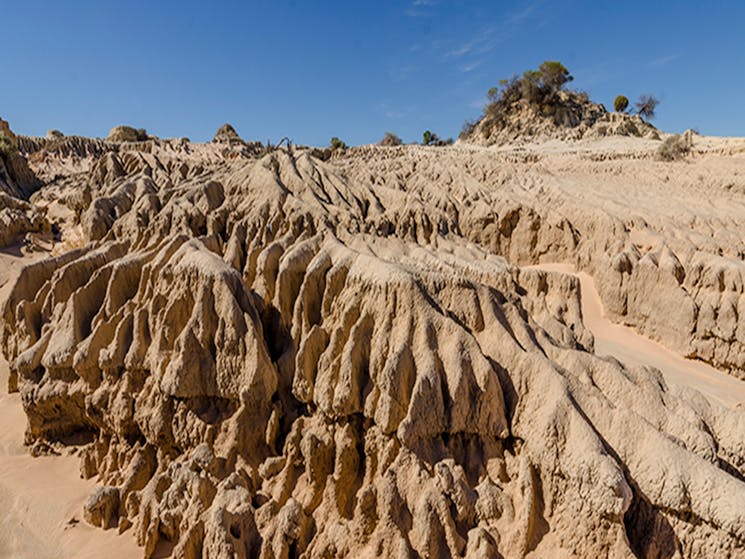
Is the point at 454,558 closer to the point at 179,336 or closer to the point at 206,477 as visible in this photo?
the point at 206,477

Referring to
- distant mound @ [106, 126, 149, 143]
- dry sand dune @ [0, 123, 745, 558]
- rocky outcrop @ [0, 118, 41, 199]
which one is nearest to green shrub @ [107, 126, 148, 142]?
distant mound @ [106, 126, 149, 143]

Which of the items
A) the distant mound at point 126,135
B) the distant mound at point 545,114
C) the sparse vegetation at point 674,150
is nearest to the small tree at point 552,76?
→ the distant mound at point 545,114

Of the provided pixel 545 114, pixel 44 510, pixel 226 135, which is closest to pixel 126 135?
pixel 226 135

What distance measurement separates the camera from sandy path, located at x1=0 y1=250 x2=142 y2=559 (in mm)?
7758

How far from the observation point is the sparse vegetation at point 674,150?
1241 inches

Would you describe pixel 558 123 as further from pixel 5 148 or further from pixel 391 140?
pixel 5 148

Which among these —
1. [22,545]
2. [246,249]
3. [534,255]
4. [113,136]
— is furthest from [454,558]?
[113,136]

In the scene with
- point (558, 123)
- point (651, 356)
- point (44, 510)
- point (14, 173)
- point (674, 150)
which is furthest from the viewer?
point (558, 123)

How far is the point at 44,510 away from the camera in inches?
339

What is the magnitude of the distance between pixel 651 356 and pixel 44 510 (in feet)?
58.0

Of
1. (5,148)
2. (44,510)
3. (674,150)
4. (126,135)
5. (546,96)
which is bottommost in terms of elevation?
(44,510)

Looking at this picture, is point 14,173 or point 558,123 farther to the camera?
point 558,123

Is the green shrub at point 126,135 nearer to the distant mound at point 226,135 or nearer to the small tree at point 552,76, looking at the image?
the distant mound at point 226,135

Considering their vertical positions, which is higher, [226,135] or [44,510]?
[226,135]
